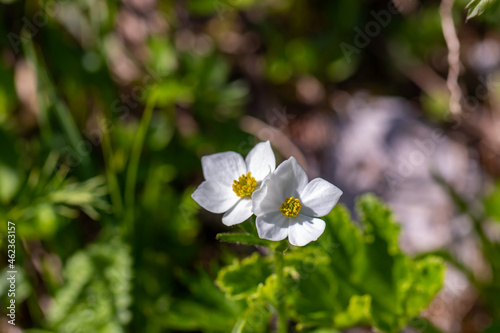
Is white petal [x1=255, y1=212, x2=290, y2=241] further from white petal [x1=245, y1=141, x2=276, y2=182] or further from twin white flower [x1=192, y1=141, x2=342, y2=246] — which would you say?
white petal [x1=245, y1=141, x2=276, y2=182]

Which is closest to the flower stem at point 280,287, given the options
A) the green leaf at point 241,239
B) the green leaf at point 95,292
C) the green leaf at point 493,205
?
the green leaf at point 241,239

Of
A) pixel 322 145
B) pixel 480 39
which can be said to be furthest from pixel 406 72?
pixel 322 145

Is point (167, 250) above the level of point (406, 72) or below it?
below

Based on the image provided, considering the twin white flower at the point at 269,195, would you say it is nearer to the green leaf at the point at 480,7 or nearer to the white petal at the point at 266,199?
the white petal at the point at 266,199

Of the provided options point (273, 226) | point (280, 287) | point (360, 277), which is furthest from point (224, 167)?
point (360, 277)

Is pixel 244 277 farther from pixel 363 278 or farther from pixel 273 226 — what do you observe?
pixel 363 278

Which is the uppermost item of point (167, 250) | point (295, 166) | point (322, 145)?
point (295, 166)

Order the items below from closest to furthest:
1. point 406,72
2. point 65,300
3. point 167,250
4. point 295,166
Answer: point 295,166, point 65,300, point 167,250, point 406,72

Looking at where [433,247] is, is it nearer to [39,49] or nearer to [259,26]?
[259,26]

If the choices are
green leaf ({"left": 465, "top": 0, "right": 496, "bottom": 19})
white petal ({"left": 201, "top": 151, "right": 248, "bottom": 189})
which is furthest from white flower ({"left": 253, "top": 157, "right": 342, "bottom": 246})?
green leaf ({"left": 465, "top": 0, "right": 496, "bottom": 19})
